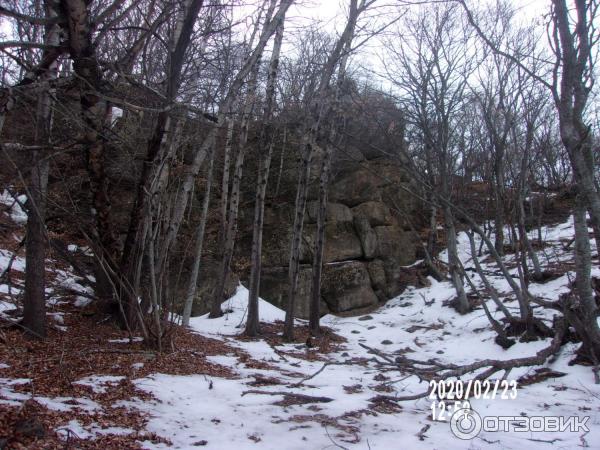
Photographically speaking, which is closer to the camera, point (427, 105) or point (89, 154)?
point (89, 154)

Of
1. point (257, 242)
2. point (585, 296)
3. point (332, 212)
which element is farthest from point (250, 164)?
point (585, 296)

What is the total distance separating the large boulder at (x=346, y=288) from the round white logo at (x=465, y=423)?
11008 mm

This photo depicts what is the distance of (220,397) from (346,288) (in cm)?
1144

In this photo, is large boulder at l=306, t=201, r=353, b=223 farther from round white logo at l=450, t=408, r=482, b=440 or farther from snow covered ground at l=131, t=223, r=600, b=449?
round white logo at l=450, t=408, r=482, b=440

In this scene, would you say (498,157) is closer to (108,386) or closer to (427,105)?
(427,105)

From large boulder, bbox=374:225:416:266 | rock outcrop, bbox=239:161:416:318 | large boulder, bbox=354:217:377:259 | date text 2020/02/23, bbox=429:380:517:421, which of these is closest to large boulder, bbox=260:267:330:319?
rock outcrop, bbox=239:161:416:318

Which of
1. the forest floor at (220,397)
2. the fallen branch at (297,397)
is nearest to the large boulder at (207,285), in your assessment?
the forest floor at (220,397)

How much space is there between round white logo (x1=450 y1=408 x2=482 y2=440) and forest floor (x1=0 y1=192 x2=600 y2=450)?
8 centimetres

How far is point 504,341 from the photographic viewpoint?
8734mm

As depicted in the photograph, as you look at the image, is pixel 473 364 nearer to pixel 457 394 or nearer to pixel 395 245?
pixel 457 394

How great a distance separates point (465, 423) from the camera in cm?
423

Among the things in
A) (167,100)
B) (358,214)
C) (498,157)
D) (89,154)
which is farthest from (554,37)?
(358,214)

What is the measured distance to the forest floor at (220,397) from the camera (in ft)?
11.1

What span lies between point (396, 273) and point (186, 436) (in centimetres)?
1459
